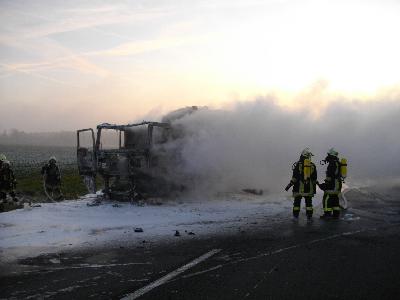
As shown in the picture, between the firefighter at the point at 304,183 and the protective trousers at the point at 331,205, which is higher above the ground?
the firefighter at the point at 304,183

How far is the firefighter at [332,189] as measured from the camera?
439 inches

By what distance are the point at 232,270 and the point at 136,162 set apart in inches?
278

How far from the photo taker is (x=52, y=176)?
16719 mm

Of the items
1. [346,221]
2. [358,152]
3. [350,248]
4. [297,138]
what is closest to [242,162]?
[297,138]

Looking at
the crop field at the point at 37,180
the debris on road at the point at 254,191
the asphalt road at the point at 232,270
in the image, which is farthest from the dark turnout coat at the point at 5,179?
the debris on road at the point at 254,191

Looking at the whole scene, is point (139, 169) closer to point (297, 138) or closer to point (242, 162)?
point (242, 162)

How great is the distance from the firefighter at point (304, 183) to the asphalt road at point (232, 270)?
6.52 ft

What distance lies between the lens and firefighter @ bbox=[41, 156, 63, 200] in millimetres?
16531

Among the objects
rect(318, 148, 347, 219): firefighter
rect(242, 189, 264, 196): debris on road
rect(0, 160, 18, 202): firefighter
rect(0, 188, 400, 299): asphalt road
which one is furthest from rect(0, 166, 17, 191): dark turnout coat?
rect(318, 148, 347, 219): firefighter

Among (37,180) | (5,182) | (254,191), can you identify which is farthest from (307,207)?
(37,180)

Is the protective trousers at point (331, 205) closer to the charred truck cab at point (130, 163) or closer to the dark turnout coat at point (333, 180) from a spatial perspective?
the dark turnout coat at point (333, 180)

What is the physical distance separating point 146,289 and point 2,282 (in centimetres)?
192

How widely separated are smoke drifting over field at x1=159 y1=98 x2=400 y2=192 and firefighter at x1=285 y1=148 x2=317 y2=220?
3.46m

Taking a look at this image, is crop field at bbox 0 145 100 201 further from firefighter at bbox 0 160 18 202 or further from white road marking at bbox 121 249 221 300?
white road marking at bbox 121 249 221 300
